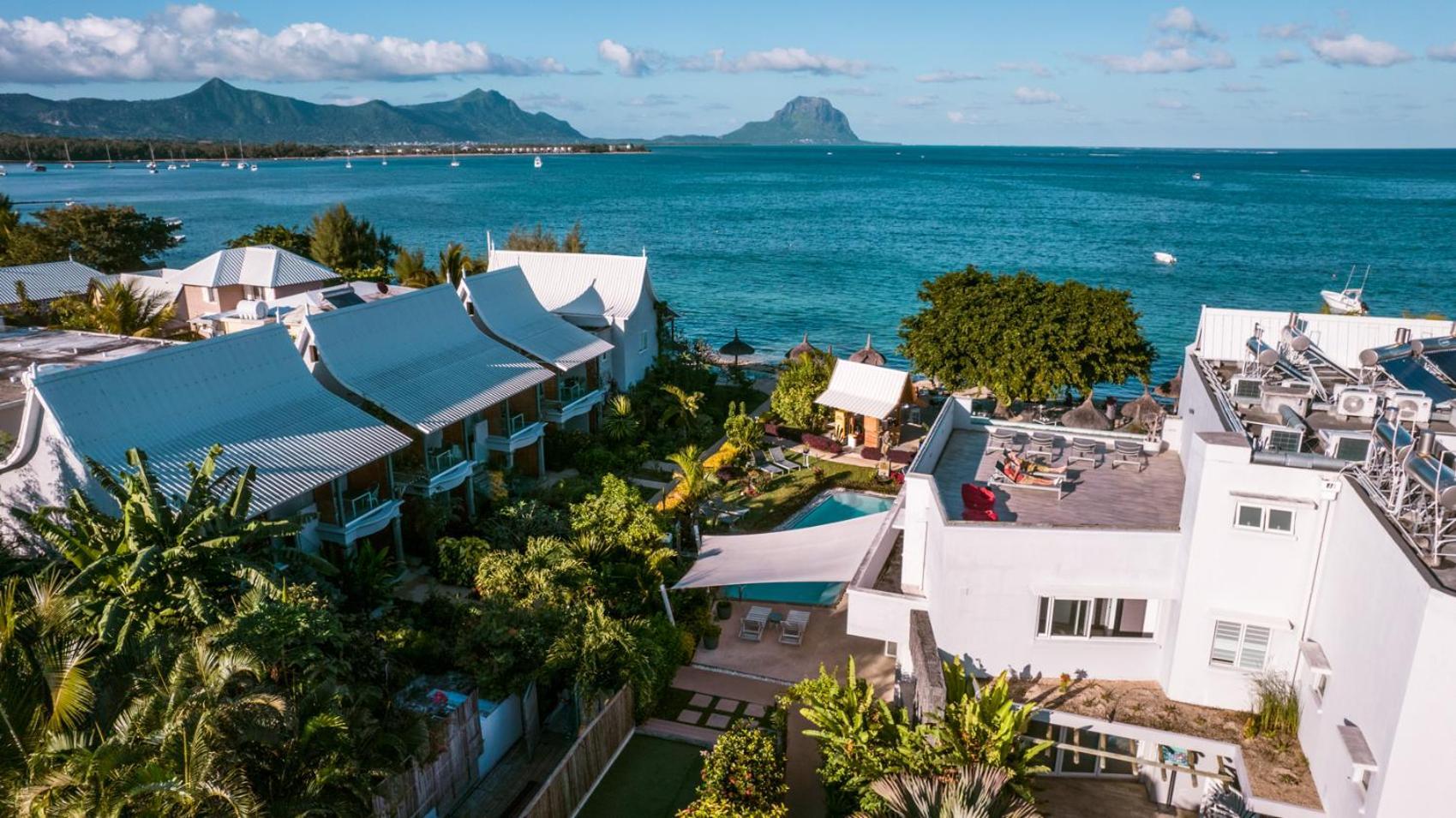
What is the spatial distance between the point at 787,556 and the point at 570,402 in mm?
13523

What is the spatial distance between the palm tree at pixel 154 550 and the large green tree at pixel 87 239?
165 feet

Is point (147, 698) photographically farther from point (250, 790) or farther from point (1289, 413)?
point (1289, 413)

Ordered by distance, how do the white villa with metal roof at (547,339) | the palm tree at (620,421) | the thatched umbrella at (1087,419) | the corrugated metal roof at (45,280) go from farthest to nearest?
the corrugated metal roof at (45,280) < the palm tree at (620,421) < the thatched umbrella at (1087,419) < the white villa with metal roof at (547,339)

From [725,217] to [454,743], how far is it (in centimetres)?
11995

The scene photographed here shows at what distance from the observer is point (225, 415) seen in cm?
2081

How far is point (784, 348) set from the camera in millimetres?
58906

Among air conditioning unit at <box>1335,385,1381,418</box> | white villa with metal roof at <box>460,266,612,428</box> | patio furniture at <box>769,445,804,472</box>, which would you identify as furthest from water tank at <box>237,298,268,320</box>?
air conditioning unit at <box>1335,385,1381,418</box>

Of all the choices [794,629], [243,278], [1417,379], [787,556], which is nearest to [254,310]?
[243,278]

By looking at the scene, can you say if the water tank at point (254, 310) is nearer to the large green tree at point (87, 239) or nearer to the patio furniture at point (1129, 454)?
the large green tree at point (87, 239)

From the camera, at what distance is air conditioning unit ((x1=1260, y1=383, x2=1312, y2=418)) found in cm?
1686

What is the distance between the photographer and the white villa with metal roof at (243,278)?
44031 millimetres

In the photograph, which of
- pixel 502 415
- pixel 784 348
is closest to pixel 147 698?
pixel 502 415

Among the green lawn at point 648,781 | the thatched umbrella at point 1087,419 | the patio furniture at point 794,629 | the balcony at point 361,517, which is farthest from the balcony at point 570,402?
the thatched umbrella at point 1087,419

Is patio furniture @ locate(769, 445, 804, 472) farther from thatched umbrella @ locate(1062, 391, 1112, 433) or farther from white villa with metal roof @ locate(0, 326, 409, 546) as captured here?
white villa with metal roof @ locate(0, 326, 409, 546)
